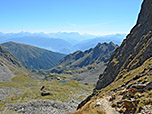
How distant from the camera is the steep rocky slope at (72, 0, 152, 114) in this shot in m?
25.4

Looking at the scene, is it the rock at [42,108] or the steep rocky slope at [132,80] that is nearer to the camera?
the steep rocky slope at [132,80]

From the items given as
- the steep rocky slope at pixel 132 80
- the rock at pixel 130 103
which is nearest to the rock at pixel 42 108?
the steep rocky slope at pixel 132 80

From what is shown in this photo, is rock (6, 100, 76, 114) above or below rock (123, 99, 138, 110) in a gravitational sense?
below

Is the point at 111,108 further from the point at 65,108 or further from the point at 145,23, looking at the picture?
the point at 65,108

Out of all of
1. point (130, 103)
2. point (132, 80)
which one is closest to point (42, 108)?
point (132, 80)

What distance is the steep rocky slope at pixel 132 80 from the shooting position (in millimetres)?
25406

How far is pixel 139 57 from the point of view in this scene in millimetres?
65375

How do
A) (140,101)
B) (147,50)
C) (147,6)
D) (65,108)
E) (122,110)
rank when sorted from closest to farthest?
1. (140,101)
2. (122,110)
3. (147,50)
4. (147,6)
5. (65,108)

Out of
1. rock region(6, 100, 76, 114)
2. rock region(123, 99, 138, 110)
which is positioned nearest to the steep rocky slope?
rock region(123, 99, 138, 110)

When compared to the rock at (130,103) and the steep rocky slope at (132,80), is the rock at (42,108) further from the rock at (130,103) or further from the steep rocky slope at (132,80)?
the rock at (130,103)

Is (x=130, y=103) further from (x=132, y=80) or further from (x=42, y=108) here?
(x=42, y=108)

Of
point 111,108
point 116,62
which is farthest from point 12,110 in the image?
point 111,108

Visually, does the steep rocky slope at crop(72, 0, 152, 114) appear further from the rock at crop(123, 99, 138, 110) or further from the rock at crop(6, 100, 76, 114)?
the rock at crop(6, 100, 76, 114)

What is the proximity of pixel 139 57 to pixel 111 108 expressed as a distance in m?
44.8
